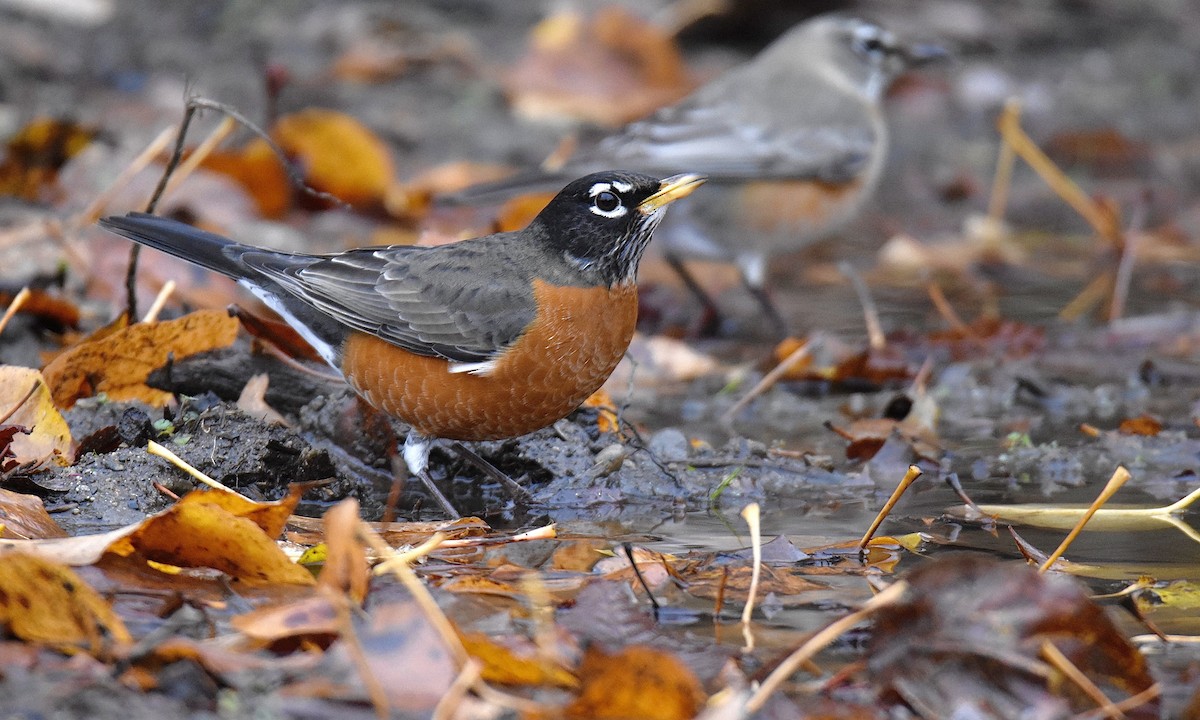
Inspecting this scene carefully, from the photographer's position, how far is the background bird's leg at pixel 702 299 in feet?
24.8

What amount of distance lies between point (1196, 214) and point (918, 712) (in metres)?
7.77

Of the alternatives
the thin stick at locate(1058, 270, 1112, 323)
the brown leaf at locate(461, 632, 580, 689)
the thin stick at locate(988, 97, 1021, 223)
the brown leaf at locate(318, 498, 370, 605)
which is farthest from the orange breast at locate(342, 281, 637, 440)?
the thin stick at locate(988, 97, 1021, 223)

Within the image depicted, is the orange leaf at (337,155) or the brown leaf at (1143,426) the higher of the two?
the orange leaf at (337,155)

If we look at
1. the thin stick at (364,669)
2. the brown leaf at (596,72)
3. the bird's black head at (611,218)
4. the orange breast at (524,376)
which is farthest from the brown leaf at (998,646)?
the brown leaf at (596,72)

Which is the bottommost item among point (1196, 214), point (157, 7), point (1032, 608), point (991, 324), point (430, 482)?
point (1196, 214)

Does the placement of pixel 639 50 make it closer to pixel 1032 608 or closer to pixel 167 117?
pixel 167 117

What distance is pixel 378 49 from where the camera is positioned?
10156mm

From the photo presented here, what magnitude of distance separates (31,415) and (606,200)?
190cm

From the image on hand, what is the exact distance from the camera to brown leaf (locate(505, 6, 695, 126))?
9.67m

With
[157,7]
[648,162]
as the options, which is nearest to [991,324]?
[648,162]

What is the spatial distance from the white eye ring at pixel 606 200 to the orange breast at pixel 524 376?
252 mm

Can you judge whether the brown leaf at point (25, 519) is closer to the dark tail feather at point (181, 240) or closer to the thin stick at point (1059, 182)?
the dark tail feather at point (181, 240)

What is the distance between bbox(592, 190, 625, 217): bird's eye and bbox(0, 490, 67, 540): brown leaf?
76.9 inches

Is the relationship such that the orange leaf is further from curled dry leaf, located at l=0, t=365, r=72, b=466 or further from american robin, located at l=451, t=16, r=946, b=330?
curled dry leaf, located at l=0, t=365, r=72, b=466
